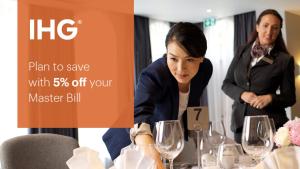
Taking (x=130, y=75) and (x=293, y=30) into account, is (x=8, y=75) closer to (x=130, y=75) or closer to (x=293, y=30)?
(x=130, y=75)

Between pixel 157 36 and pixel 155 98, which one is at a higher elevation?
pixel 157 36

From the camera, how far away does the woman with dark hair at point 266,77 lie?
98.7 inches

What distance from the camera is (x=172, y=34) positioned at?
153 cm

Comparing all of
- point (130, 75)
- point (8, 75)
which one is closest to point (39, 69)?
point (8, 75)

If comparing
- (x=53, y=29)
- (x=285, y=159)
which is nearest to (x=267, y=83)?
(x=285, y=159)

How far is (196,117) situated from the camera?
5.18 feet

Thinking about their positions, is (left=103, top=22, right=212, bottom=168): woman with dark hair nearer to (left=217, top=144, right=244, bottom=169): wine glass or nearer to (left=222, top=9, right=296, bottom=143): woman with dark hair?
(left=217, top=144, right=244, bottom=169): wine glass

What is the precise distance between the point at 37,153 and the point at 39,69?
325 cm

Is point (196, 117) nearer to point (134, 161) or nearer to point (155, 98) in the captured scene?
point (155, 98)

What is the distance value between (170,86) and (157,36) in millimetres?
5288

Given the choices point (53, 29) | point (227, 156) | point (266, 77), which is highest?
Result: point (53, 29)

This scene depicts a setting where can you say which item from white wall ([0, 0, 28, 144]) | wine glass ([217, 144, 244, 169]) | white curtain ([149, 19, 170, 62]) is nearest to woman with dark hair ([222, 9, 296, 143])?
wine glass ([217, 144, 244, 169])

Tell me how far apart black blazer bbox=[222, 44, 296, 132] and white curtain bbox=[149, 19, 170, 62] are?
4095 millimetres

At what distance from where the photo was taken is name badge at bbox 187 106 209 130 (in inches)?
61.9
